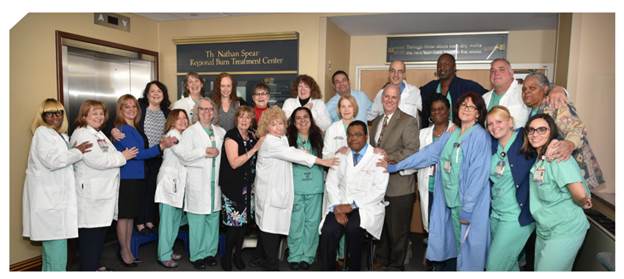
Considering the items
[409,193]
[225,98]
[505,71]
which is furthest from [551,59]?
[225,98]

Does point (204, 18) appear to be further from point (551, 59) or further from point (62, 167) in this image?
point (551, 59)

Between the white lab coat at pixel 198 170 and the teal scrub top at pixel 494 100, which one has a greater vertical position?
the teal scrub top at pixel 494 100

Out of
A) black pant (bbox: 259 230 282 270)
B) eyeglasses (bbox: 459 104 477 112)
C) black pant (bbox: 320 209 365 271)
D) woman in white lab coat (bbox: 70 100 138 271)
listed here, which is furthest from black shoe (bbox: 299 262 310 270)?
eyeglasses (bbox: 459 104 477 112)

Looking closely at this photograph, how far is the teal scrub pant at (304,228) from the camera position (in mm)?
3500

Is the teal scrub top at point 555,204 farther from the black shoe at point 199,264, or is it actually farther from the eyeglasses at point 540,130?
the black shoe at point 199,264

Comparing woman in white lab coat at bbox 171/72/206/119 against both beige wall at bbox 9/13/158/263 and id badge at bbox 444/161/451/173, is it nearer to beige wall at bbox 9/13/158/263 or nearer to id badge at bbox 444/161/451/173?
beige wall at bbox 9/13/158/263

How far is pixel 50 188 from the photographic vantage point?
305 cm

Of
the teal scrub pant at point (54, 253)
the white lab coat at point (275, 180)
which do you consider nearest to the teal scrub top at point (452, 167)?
the white lab coat at point (275, 180)

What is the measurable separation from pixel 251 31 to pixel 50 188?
3.02 m

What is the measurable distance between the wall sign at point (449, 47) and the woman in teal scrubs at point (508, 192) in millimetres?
3275

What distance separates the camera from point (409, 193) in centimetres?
339

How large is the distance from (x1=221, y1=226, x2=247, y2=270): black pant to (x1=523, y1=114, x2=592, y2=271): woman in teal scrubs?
227cm

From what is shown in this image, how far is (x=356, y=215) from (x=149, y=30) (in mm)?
3897

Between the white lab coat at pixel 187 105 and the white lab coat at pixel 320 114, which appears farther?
the white lab coat at pixel 187 105
